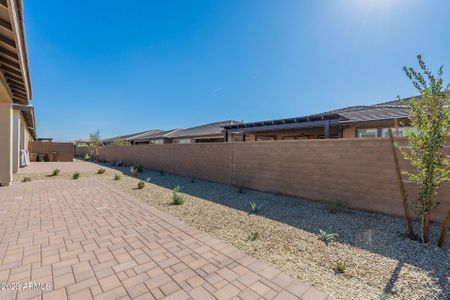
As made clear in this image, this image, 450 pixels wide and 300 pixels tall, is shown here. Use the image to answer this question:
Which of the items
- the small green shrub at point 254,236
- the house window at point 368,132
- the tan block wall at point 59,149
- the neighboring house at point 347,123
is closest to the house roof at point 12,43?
the small green shrub at point 254,236

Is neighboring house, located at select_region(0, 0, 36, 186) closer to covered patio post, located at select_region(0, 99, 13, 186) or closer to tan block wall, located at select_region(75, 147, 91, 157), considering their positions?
covered patio post, located at select_region(0, 99, 13, 186)

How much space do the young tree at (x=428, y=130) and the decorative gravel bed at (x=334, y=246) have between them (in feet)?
2.79

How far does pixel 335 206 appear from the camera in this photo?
17.3 ft

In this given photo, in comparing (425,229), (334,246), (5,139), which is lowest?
(334,246)

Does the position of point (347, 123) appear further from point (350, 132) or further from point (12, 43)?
point (12, 43)

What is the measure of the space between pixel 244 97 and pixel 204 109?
892 cm

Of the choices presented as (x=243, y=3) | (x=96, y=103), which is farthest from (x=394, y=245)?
(x=96, y=103)

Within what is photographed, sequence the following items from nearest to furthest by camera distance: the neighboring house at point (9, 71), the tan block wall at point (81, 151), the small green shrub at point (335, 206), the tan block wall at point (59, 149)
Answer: the neighboring house at point (9, 71) < the small green shrub at point (335, 206) < the tan block wall at point (59, 149) < the tan block wall at point (81, 151)

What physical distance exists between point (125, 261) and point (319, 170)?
210 inches

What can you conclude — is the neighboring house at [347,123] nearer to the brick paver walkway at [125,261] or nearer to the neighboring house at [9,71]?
the brick paver walkway at [125,261]

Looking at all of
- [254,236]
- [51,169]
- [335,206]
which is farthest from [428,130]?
[51,169]

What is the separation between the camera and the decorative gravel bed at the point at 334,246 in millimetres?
2432

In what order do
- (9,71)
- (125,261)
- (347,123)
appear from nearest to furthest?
1. (125,261)
2. (9,71)
3. (347,123)

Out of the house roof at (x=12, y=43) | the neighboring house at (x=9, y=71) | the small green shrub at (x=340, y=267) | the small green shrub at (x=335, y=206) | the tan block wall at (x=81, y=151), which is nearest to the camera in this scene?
the small green shrub at (x=340, y=267)
